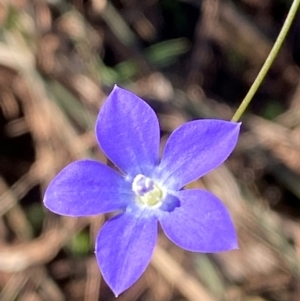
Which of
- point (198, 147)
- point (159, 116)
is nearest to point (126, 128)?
point (198, 147)

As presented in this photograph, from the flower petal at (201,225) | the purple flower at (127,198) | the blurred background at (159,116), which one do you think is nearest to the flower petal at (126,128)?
the purple flower at (127,198)

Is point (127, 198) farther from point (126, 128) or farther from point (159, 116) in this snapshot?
point (159, 116)

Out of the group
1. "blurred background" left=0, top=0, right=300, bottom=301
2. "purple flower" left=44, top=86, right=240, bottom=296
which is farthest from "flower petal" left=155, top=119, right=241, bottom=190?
"blurred background" left=0, top=0, right=300, bottom=301

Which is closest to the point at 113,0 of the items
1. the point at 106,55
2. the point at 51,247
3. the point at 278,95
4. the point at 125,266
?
the point at 106,55

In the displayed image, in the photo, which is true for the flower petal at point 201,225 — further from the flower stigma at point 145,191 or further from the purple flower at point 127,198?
the flower stigma at point 145,191

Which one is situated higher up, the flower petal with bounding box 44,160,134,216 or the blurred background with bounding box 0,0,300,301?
the flower petal with bounding box 44,160,134,216

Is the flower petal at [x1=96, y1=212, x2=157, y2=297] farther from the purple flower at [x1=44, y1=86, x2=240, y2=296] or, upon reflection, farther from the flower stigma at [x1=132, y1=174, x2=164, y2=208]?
the flower stigma at [x1=132, y1=174, x2=164, y2=208]

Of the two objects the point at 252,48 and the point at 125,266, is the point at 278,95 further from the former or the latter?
the point at 125,266
